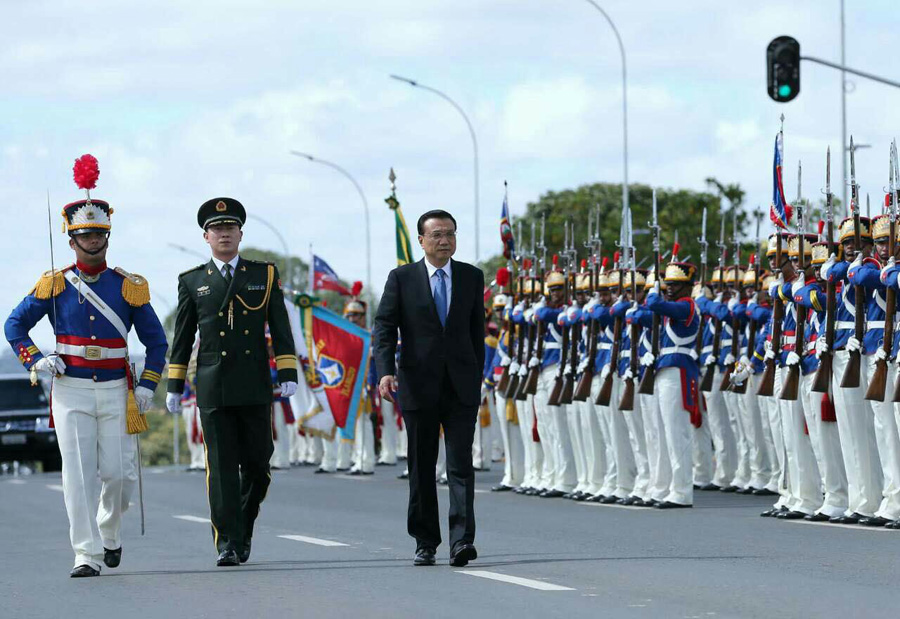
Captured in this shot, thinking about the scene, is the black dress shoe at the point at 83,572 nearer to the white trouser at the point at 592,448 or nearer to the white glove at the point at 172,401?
the white glove at the point at 172,401

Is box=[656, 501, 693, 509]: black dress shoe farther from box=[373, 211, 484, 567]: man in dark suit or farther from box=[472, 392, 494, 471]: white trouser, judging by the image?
box=[472, 392, 494, 471]: white trouser

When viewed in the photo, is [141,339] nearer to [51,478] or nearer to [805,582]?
[805,582]

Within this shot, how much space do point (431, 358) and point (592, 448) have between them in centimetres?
821

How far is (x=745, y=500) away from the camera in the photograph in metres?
18.3

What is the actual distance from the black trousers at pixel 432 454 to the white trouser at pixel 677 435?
6.21 m

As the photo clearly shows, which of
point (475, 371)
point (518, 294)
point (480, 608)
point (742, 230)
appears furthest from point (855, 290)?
point (742, 230)

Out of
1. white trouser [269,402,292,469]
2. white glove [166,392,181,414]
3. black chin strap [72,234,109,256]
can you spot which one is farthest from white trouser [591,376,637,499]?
white trouser [269,402,292,469]

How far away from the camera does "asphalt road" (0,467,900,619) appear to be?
923 centimetres

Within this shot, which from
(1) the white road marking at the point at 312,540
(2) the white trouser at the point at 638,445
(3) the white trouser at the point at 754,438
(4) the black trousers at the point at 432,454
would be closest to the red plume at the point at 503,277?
(3) the white trouser at the point at 754,438

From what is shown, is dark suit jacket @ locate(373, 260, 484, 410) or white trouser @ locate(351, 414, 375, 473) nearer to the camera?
dark suit jacket @ locate(373, 260, 484, 410)

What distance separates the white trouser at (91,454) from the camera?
11023 mm

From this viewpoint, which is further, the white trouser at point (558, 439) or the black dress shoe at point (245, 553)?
the white trouser at point (558, 439)

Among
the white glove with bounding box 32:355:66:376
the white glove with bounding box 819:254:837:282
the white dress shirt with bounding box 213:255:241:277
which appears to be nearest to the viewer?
the white glove with bounding box 32:355:66:376

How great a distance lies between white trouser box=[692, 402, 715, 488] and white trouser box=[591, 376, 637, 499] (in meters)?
2.27
